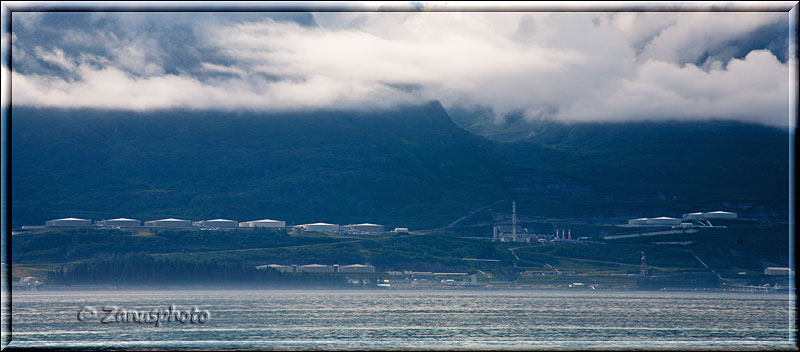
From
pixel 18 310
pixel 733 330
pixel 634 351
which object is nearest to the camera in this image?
pixel 634 351

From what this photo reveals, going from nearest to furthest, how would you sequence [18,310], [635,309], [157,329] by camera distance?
1. [157,329]
2. [18,310]
3. [635,309]

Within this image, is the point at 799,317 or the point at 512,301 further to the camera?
the point at 512,301

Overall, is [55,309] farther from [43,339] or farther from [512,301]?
[512,301]

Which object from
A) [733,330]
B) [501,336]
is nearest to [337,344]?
[501,336]

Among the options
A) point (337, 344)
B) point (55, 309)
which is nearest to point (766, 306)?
point (337, 344)

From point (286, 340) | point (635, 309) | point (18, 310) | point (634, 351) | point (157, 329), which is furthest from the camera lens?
point (635, 309)

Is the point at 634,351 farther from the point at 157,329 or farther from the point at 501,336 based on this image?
the point at 157,329
